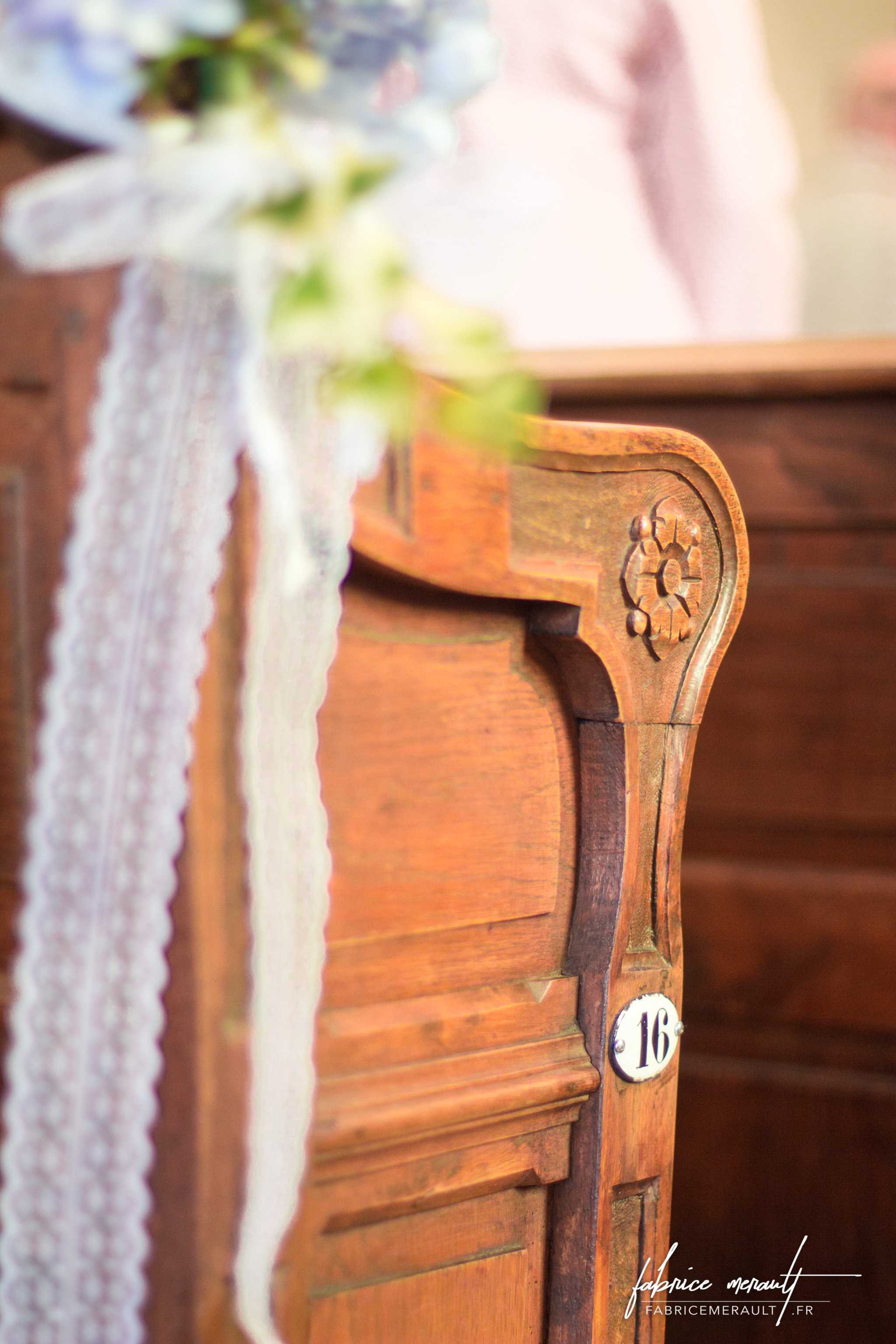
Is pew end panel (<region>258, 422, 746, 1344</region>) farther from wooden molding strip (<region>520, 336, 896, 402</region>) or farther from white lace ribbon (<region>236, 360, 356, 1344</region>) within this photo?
wooden molding strip (<region>520, 336, 896, 402</region>)

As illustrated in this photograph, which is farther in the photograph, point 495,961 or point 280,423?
point 495,961

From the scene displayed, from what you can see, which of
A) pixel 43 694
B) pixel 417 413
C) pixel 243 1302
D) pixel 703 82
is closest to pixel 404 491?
pixel 417 413

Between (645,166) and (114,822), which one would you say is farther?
(645,166)

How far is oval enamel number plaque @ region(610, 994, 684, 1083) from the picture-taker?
527 millimetres

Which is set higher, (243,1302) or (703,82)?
(703,82)

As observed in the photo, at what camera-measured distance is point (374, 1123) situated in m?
0.43

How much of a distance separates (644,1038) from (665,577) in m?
0.21

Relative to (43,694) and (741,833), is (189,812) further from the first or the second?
(741,833)

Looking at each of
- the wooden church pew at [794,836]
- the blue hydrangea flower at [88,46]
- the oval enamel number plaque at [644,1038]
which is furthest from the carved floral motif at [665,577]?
the wooden church pew at [794,836]

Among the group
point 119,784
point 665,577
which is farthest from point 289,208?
point 665,577

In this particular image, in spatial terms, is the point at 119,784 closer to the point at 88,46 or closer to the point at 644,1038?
the point at 88,46

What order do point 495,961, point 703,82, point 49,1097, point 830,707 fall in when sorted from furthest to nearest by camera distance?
point 703,82 → point 830,707 → point 495,961 → point 49,1097

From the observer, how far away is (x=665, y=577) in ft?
1.77

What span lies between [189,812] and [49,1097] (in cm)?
9
